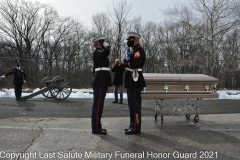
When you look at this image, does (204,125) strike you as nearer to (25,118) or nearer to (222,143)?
(222,143)

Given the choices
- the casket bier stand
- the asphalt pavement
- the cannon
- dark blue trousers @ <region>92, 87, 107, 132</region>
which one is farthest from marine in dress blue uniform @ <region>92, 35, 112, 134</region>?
the cannon

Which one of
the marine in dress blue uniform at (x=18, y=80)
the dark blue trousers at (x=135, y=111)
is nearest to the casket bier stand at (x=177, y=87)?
the dark blue trousers at (x=135, y=111)

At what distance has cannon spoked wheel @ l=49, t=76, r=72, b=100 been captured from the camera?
11.3m

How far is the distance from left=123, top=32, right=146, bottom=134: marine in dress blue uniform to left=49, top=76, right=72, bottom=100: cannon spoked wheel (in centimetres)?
670

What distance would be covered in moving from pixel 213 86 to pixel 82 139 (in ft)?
11.3

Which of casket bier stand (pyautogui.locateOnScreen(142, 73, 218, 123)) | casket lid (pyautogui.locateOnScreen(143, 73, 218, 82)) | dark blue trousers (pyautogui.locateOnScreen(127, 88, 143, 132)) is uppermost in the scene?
casket lid (pyautogui.locateOnScreen(143, 73, 218, 82))

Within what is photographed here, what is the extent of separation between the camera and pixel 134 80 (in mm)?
5031

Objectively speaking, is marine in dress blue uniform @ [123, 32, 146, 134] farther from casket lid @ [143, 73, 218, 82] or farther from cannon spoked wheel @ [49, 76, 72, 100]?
cannon spoked wheel @ [49, 76, 72, 100]

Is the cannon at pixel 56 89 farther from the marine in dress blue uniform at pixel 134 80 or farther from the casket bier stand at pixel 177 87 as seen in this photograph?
the marine in dress blue uniform at pixel 134 80

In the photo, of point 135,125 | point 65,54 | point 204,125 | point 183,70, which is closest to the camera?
point 135,125

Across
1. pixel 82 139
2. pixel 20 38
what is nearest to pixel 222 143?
pixel 82 139

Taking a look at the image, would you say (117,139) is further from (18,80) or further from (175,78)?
(18,80)

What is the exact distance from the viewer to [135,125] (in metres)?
5.07

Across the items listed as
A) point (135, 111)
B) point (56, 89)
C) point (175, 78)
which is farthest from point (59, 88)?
point (135, 111)
